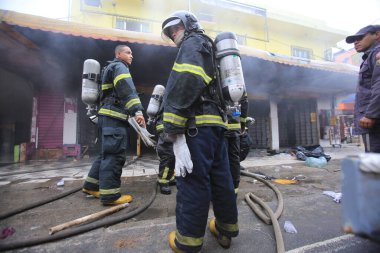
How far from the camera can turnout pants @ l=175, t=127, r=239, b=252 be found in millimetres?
1312

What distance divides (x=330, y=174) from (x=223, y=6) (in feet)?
36.0

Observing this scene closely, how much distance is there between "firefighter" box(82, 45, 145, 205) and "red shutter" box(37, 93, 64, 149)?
19.5ft

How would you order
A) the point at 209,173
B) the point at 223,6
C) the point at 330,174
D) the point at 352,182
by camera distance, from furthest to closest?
1. the point at 223,6
2. the point at 330,174
3. the point at 209,173
4. the point at 352,182

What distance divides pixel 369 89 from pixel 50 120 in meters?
8.78

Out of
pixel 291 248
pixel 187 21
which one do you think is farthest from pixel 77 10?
pixel 291 248

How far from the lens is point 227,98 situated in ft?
5.08

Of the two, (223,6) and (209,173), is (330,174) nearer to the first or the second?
(209,173)

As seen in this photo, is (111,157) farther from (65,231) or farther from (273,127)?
(273,127)

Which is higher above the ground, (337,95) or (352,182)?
(337,95)

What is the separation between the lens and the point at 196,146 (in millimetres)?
1359

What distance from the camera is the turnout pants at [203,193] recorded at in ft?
4.30

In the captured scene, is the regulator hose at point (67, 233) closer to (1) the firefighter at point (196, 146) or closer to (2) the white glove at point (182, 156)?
(1) the firefighter at point (196, 146)

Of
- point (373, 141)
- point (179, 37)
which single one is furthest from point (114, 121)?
point (373, 141)

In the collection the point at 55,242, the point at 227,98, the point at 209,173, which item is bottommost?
the point at 55,242
